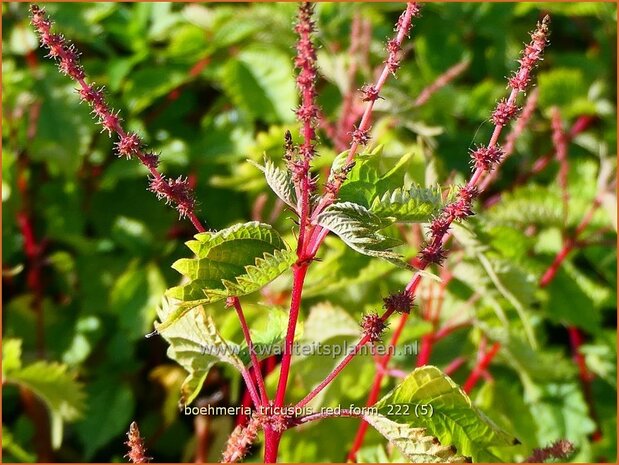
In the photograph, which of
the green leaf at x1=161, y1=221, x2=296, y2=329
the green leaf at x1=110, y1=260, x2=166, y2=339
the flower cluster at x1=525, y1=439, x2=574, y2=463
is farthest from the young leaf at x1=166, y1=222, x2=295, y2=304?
the green leaf at x1=110, y1=260, x2=166, y2=339

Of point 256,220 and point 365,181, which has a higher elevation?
point 256,220

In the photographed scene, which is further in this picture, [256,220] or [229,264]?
[256,220]

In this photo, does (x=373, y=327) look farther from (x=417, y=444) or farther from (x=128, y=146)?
(x=128, y=146)

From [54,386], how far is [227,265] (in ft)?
2.76

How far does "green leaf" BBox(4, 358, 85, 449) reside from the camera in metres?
1.38

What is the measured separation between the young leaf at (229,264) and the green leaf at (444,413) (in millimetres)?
172

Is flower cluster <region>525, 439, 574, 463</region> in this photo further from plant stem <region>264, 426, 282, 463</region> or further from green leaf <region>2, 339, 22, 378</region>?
green leaf <region>2, 339, 22, 378</region>

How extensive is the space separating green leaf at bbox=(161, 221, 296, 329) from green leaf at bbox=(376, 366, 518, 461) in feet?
0.56

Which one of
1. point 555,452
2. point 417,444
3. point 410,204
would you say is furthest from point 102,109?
point 555,452

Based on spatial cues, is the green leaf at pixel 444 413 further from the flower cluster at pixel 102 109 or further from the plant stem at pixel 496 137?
the flower cluster at pixel 102 109

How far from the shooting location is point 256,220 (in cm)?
132

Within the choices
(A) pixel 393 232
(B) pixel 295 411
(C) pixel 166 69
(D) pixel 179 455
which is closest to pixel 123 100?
(C) pixel 166 69

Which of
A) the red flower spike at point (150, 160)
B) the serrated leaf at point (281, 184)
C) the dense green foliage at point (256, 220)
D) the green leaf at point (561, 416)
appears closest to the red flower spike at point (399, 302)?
the serrated leaf at point (281, 184)

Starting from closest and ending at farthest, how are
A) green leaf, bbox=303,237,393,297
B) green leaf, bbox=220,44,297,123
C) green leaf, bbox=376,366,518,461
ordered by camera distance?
1. green leaf, bbox=376,366,518,461
2. green leaf, bbox=303,237,393,297
3. green leaf, bbox=220,44,297,123
